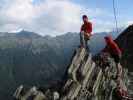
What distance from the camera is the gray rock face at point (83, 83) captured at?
37.2m

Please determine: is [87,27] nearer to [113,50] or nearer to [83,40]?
[83,40]

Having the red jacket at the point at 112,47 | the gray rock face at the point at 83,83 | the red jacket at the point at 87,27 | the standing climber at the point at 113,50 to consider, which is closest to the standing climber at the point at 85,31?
the red jacket at the point at 87,27

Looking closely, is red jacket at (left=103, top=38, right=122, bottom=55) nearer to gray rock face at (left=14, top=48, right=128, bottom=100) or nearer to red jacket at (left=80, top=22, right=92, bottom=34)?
gray rock face at (left=14, top=48, right=128, bottom=100)

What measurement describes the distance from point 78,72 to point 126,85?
21.1 ft

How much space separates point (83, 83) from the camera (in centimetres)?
3906

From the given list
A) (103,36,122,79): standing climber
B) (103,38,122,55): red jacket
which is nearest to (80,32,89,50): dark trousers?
(103,36,122,79): standing climber

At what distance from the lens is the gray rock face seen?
3716cm

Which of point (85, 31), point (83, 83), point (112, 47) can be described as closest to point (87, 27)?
point (85, 31)

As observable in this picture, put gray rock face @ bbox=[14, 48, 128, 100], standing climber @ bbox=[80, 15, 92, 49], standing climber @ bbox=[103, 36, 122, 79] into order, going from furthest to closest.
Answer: standing climber @ bbox=[80, 15, 92, 49]
gray rock face @ bbox=[14, 48, 128, 100]
standing climber @ bbox=[103, 36, 122, 79]

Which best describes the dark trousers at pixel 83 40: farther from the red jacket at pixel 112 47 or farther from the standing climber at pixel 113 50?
the red jacket at pixel 112 47

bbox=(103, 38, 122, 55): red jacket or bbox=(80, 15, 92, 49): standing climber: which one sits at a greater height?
bbox=(80, 15, 92, 49): standing climber

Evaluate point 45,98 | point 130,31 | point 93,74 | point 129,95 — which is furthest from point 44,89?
point 130,31

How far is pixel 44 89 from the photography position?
40.0 metres

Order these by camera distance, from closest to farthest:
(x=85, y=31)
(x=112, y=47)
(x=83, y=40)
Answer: (x=112, y=47)
(x=83, y=40)
(x=85, y=31)
